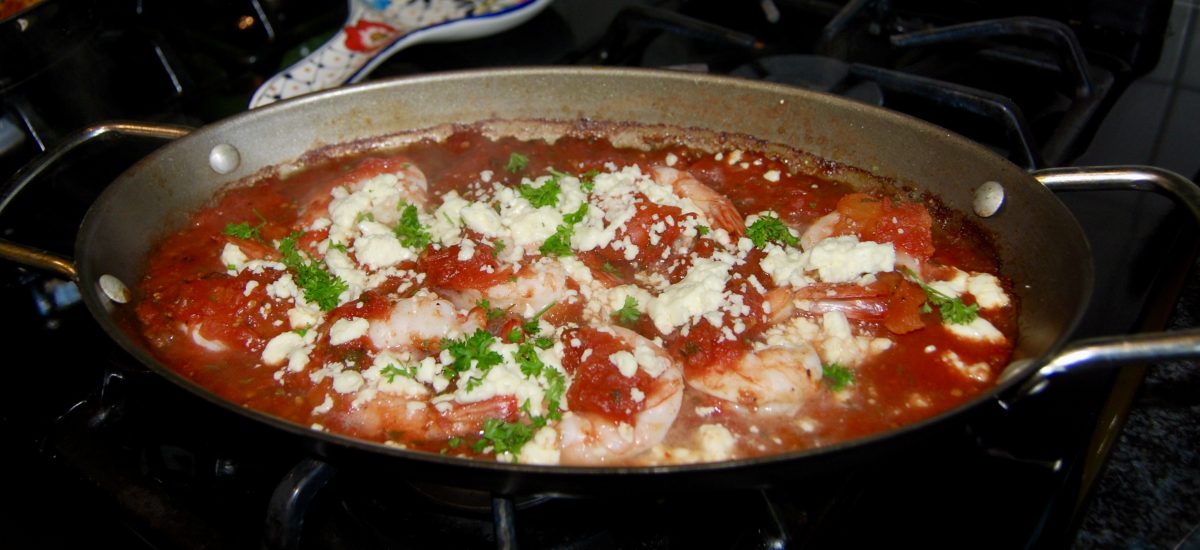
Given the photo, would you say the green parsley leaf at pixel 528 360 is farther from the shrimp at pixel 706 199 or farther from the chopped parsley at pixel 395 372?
the shrimp at pixel 706 199

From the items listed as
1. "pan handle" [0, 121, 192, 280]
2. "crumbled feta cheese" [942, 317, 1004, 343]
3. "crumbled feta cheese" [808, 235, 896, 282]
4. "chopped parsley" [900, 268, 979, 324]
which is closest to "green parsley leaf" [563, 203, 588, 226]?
"crumbled feta cheese" [808, 235, 896, 282]

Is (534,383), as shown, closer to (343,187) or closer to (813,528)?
(813,528)

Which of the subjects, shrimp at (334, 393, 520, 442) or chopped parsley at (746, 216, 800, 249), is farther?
chopped parsley at (746, 216, 800, 249)

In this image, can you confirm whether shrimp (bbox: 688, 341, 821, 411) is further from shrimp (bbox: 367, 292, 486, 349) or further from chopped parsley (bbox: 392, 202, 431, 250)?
chopped parsley (bbox: 392, 202, 431, 250)

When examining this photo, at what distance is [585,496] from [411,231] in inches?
51.4

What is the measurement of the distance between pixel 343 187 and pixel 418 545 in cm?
135

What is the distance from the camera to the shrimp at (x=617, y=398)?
6.48 ft

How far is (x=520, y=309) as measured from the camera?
7.93 ft

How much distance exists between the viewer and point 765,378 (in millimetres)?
2090

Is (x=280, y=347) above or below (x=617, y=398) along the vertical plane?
above

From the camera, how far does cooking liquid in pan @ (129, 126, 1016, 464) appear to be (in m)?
2.06

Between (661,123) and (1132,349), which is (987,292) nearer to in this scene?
(1132,349)

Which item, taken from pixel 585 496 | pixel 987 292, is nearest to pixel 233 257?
pixel 585 496

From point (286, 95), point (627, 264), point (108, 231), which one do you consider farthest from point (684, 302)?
point (286, 95)
